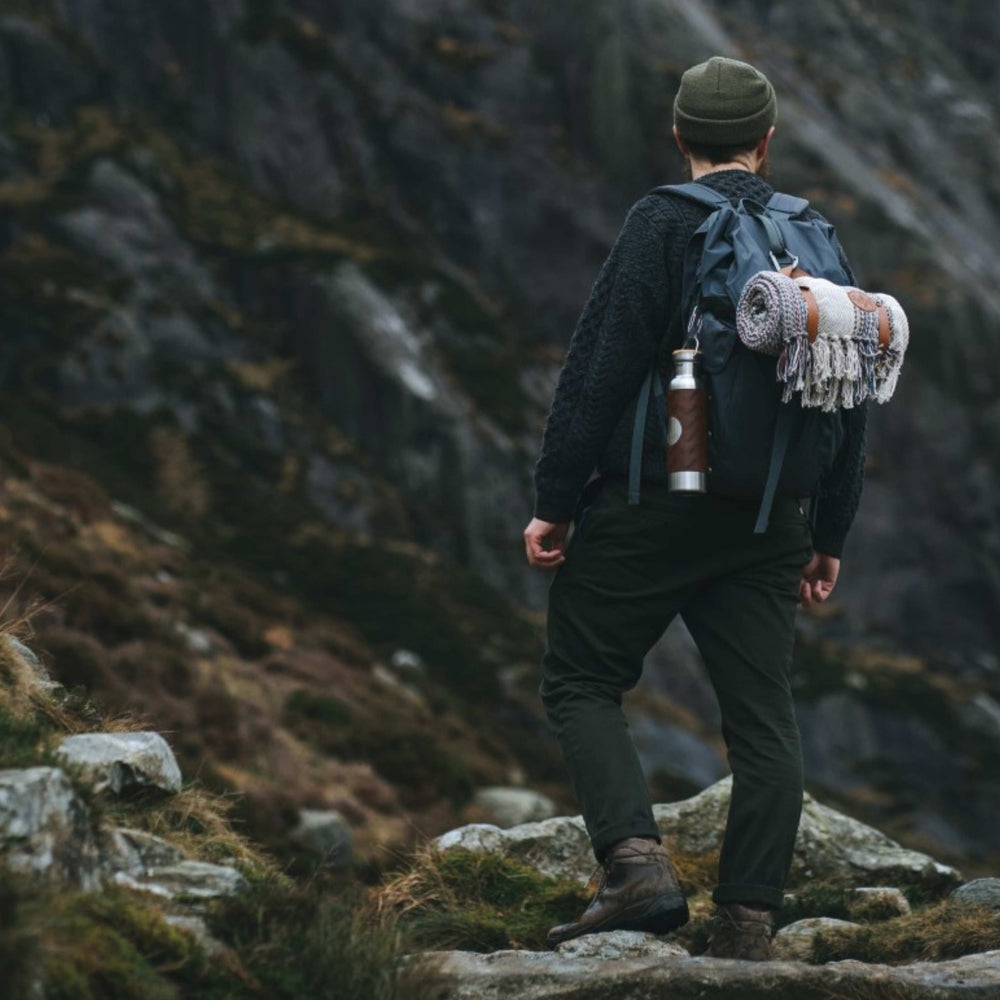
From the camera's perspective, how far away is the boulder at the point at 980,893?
5863 mm

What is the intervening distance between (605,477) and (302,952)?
6.05 ft

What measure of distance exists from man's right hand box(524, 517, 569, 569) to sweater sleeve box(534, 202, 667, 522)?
3cm

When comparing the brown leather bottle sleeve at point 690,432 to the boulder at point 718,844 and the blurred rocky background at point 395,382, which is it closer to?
the boulder at point 718,844

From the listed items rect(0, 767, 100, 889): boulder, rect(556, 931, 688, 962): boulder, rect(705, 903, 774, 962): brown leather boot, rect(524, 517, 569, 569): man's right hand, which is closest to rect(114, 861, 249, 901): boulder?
rect(0, 767, 100, 889): boulder

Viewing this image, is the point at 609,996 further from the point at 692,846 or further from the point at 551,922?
the point at 692,846

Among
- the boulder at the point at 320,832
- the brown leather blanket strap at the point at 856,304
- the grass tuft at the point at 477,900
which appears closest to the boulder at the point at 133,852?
the grass tuft at the point at 477,900

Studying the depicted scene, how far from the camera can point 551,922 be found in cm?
560

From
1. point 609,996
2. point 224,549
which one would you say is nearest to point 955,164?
point 224,549

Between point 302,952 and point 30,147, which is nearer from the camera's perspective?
point 302,952

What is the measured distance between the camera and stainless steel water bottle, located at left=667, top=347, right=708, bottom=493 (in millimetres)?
4602

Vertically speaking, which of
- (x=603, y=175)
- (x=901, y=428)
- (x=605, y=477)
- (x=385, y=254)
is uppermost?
(x=603, y=175)

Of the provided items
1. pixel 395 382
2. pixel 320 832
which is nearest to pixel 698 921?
pixel 320 832

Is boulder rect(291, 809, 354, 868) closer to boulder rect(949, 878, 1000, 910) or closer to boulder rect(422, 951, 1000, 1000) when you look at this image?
boulder rect(949, 878, 1000, 910)

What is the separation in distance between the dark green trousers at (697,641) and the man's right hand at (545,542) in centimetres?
5
